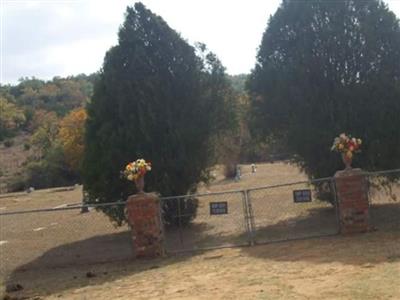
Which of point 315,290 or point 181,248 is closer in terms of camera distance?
point 315,290

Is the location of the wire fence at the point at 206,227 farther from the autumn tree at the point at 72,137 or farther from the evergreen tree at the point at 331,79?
the autumn tree at the point at 72,137

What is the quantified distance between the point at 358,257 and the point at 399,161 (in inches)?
235

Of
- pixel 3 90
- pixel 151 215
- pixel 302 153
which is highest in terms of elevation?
pixel 3 90

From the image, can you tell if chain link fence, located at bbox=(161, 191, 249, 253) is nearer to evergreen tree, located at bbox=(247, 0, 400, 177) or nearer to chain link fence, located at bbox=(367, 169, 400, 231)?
evergreen tree, located at bbox=(247, 0, 400, 177)

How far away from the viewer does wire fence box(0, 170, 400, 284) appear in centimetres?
1234

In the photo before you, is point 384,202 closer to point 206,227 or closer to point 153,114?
point 206,227

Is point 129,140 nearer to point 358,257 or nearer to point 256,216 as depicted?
point 256,216

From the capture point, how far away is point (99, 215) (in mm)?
20594

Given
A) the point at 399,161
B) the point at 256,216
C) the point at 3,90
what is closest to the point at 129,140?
the point at 256,216

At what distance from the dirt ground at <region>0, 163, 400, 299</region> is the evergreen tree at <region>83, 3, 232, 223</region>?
154 centimetres

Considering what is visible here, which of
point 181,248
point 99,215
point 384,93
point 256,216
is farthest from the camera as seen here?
point 99,215

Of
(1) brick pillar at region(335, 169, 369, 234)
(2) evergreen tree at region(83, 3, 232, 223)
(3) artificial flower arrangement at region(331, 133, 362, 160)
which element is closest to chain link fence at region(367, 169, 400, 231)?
(1) brick pillar at region(335, 169, 369, 234)

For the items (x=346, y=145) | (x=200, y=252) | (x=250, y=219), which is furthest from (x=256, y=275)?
(x=346, y=145)

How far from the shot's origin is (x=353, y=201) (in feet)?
38.8
